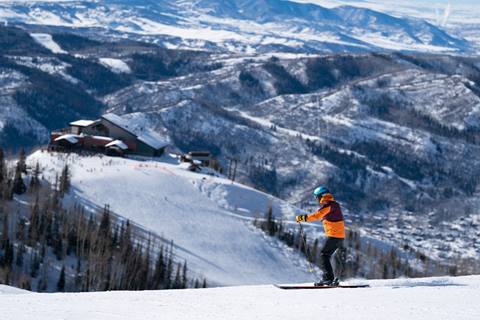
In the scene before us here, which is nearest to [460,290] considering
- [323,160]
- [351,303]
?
[351,303]

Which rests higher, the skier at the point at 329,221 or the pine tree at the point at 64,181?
the skier at the point at 329,221

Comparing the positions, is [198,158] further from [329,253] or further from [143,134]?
[329,253]

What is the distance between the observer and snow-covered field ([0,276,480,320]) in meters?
16.6

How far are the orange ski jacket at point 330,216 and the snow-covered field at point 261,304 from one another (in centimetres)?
197

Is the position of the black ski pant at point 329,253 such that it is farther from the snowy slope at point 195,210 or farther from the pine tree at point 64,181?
the pine tree at point 64,181

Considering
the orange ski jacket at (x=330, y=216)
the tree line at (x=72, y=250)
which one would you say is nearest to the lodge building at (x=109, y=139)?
the tree line at (x=72, y=250)

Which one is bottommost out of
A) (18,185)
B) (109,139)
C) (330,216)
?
(109,139)

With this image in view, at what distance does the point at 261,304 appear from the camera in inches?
728

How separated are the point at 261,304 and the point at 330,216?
183 inches

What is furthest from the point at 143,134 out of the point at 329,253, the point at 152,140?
the point at 329,253

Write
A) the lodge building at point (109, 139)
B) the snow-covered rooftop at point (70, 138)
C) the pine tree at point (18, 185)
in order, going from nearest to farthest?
the pine tree at point (18, 185), the snow-covered rooftop at point (70, 138), the lodge building at point (109, 139)

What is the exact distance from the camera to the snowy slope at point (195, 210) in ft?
195

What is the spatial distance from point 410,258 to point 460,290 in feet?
198

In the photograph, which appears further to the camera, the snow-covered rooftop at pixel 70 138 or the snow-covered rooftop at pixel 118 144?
the snow-covered rooftop at pixel 118 144
